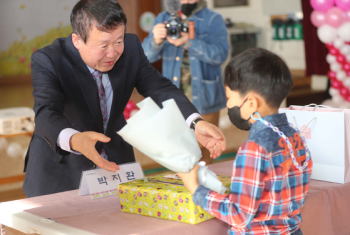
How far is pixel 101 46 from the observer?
1355 millimetres

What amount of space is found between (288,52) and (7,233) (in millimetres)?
7092

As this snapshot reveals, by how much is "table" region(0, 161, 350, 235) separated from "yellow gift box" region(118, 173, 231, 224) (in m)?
0.02

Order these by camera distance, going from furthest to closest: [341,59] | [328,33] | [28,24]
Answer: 1. [28,24]
2. [341,59]
3. [328,33]

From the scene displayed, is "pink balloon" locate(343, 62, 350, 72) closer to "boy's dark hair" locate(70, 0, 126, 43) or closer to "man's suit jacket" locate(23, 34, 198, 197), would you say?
"man's suit jacket" locate(23, 34, 198, 197)

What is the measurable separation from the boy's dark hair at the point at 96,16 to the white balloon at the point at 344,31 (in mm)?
3324

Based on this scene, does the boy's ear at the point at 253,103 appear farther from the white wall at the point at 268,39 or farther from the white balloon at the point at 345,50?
the white wall at the point at 268,39

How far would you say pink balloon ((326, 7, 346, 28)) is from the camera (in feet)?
13.4

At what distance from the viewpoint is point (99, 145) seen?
5.27 feet

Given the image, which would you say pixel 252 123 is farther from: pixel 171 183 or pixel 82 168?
pixel 82 168

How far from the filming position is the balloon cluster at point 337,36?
409 centimetres

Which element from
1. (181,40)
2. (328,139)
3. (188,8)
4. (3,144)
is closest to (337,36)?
(188,8)

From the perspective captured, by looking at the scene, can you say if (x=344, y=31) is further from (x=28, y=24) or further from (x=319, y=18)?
(x=28, y=24)

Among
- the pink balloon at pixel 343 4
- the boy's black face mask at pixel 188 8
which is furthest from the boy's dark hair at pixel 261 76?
the pink balloon at pixel 343 4

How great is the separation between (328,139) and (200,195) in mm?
736
